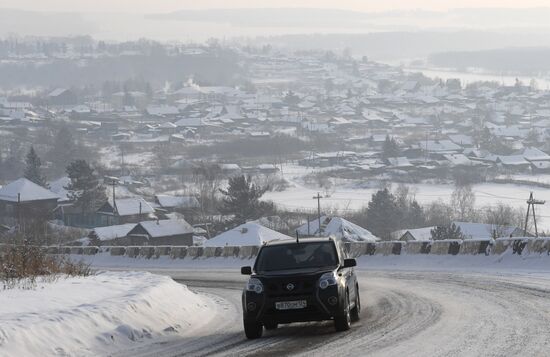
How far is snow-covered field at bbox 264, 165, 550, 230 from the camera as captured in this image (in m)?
106

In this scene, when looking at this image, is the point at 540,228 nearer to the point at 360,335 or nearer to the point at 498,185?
the point at 498,185

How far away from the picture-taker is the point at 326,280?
48.0ft

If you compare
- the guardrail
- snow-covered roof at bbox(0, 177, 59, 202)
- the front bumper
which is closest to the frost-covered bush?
the guardrail

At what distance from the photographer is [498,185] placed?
131875 millimetres

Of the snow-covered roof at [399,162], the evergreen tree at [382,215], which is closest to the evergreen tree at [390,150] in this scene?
the snow-covered roof at [399,162]

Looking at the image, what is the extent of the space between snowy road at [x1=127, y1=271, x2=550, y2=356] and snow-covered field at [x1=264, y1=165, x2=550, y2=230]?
70.7 metres

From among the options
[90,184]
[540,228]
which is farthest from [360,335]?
[90,184]

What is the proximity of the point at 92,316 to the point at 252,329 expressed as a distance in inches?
103

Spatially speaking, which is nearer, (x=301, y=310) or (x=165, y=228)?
(x=301, y=310)

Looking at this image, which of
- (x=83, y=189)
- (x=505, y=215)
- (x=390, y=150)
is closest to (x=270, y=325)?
(x=505, y=215)

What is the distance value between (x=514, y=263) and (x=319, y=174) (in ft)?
394

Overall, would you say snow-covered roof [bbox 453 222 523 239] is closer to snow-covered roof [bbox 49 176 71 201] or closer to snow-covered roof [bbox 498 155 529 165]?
snow-covered roof [bbox 49 176 71 201]

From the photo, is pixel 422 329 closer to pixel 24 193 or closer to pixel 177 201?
pixel 24 193

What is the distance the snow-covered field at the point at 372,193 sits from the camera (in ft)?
349
